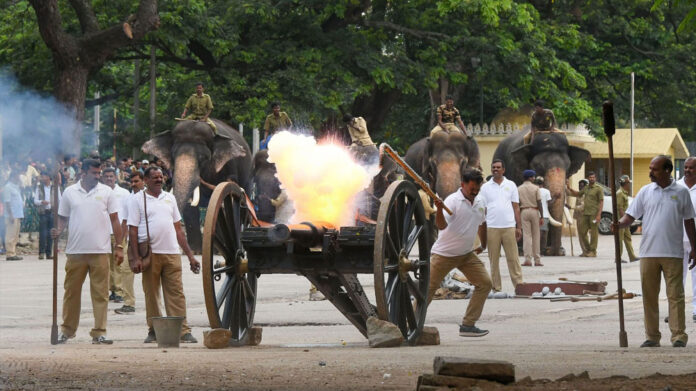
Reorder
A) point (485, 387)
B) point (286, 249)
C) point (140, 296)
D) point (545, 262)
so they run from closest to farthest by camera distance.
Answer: point (485, 387), point (286, 249), point (140, 296), point (545, 262)

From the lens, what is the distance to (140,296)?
19891 millimetres

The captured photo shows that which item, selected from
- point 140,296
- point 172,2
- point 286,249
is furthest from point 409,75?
point 286,249

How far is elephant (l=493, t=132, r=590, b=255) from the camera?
31875 millimetres

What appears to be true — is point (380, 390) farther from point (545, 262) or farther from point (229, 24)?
point (229, 24)


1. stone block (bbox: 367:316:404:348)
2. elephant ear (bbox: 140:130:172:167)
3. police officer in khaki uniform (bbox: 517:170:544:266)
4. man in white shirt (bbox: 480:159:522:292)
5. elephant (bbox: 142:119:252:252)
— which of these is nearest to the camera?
stone block (bbox: 367:316:404:348)

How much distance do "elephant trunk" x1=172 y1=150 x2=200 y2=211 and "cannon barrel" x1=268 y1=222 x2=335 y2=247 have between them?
1684cm

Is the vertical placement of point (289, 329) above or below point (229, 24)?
below

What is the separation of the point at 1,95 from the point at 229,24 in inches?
248

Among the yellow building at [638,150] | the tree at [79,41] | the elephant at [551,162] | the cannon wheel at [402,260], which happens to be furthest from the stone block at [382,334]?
the yellow building at [638,150]

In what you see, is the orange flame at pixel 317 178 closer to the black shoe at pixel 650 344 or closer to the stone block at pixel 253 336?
the stone block at pixel 253 336

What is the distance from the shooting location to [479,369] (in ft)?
30.0

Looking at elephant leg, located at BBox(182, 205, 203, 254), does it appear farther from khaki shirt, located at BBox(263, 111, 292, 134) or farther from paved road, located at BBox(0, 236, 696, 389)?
paved road, located at BBox(0, 236, 696, 389)

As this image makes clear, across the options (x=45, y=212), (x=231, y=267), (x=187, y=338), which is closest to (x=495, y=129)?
(x=45, y=212)

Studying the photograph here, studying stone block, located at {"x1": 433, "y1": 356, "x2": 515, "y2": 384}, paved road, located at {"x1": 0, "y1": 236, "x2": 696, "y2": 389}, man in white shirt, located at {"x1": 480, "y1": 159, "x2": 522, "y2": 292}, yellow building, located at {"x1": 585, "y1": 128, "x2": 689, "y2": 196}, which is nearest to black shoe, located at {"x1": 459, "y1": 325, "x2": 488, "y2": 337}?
paved road, located at {"x1": 0, "y1": 236, "x2": 696, "y2": 389}
